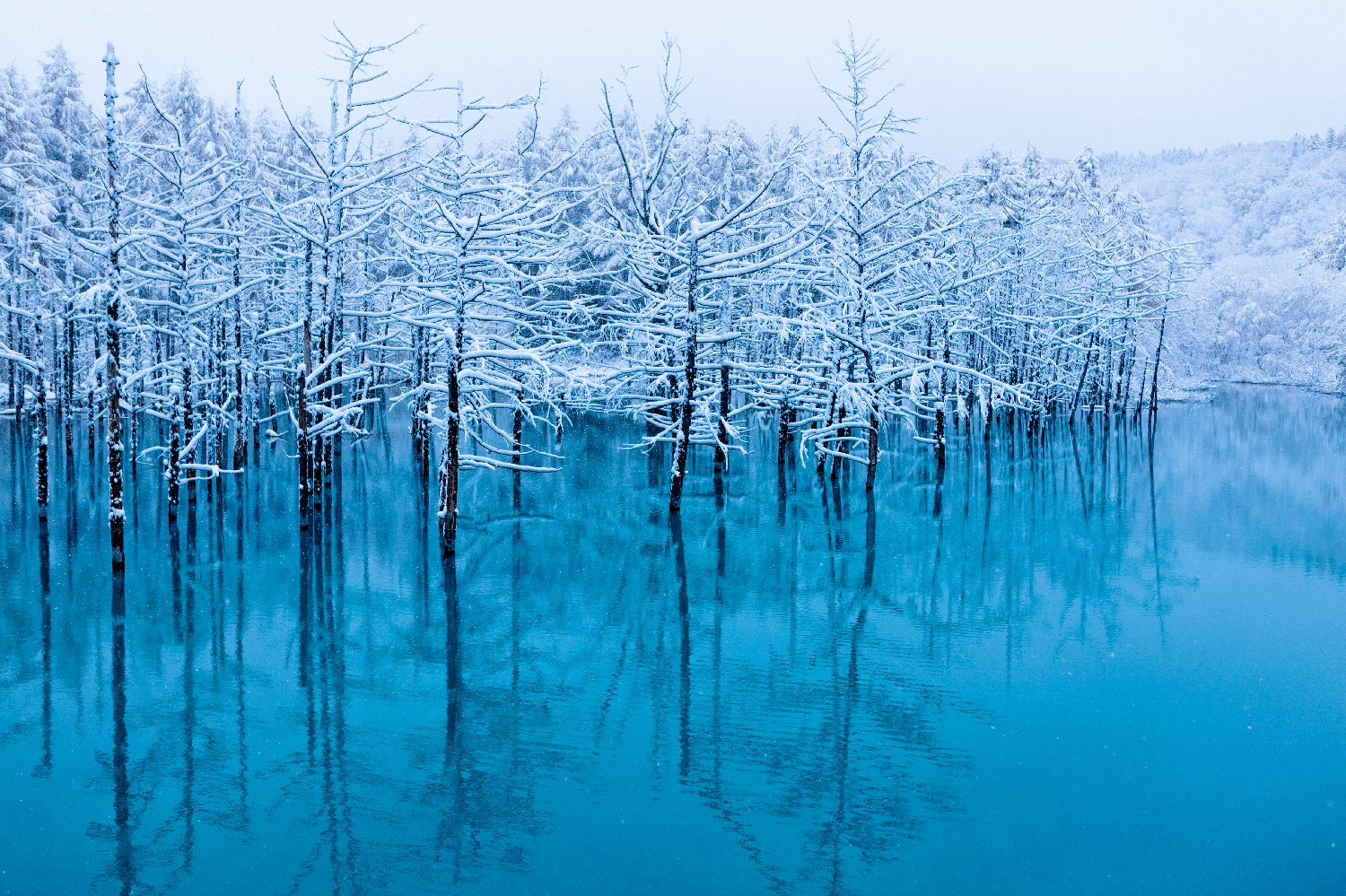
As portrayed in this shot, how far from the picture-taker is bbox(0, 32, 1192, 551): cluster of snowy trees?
22000 mm

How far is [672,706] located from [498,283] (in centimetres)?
1133

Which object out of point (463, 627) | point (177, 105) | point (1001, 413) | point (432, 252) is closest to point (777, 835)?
point (463, 627)

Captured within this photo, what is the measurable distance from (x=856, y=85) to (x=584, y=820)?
87.5ft

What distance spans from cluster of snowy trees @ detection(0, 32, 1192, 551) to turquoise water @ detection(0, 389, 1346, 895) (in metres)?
2.97

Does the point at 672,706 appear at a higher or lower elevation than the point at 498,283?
lower

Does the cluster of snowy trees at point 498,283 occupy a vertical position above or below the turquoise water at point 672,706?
above

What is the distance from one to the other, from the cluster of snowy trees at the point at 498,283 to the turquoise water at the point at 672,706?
9.76 feet

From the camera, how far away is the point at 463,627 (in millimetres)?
16812

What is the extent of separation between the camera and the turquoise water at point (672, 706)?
9.49 m

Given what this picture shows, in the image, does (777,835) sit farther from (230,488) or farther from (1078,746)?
(230,488)

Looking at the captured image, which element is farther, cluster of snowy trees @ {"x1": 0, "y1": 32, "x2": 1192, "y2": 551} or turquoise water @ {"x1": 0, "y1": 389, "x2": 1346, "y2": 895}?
cluster of snowy trees @ {"x1": 0, "y1": 32, "x2": 1192, "y2": 551}

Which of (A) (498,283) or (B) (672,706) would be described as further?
(A) (498,283)

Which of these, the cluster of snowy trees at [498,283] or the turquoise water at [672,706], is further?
the cluster of snowy trees at [498,283]

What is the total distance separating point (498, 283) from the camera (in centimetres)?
2131
